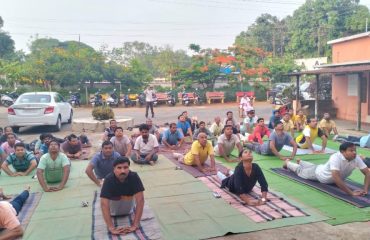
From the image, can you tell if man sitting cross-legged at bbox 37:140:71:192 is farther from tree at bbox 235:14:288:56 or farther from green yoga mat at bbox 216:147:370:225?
tree at bbox 235:14:288:56

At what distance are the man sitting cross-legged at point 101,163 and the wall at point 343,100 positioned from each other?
1257 centimetres

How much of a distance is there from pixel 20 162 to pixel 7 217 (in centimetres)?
390

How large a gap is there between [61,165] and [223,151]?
3.79 meters

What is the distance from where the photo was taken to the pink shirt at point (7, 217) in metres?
4.62

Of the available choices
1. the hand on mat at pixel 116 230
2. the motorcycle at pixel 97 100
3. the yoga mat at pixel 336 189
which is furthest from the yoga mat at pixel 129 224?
the motorcycle at pixel 97 100

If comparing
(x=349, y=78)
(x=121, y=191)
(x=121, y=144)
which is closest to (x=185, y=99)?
(x=349, y=78)

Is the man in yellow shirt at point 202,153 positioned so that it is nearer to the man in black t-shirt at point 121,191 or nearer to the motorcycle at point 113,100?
the man in black t-shirt at point 121,191

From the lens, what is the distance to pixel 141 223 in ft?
17.3

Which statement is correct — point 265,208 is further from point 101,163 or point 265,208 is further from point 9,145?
point 9,145

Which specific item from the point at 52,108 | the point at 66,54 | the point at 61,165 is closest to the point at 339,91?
the point at 52,108

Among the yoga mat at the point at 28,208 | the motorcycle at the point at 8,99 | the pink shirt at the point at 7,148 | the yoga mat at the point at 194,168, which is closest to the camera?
the yoga mat at the point at 28,208

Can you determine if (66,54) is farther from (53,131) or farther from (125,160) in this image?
(125,160)

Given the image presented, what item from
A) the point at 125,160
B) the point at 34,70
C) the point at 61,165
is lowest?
the point at 61,165

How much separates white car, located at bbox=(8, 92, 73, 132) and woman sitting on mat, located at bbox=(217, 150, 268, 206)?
30.3 feet
